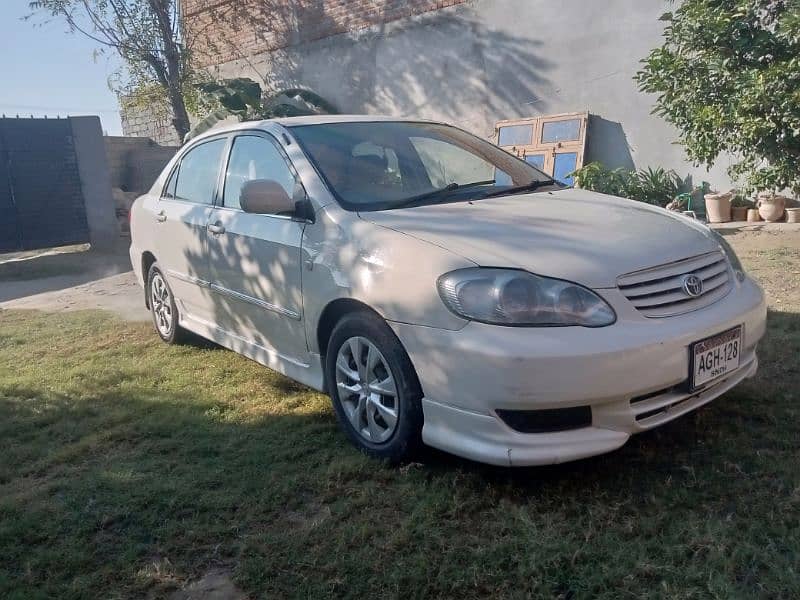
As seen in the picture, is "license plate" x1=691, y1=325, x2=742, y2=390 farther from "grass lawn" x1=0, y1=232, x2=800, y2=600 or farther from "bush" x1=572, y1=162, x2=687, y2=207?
"bush" x1=572, y1=162, x2=687, y2=207

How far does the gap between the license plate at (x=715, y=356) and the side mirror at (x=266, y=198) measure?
2.01 metres

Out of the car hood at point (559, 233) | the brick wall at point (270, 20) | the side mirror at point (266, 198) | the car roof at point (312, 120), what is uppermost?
the brick wall at point (270, 20)

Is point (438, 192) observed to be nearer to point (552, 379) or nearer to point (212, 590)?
point (552, 379)

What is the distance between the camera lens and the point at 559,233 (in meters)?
3.22

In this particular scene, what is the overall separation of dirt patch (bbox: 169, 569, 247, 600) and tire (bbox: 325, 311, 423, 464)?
0.92 m

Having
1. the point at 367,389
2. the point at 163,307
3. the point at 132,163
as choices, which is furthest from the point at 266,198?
the point at 132,163

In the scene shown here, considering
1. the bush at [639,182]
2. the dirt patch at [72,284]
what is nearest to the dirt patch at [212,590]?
the dirt patch at [72,284]

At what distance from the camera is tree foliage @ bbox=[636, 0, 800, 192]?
6488mm

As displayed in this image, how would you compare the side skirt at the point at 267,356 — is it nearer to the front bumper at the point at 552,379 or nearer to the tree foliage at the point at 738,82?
the front bumper at the point at 552,379

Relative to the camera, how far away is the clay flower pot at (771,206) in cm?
877

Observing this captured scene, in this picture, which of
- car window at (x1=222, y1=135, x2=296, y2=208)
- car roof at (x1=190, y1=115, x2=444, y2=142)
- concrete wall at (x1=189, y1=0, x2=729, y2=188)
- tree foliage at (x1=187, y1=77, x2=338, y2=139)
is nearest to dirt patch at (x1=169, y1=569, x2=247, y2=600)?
car window at (x1=222, y1=135, x2=296, y2=208)

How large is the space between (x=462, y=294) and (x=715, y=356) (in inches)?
42.7

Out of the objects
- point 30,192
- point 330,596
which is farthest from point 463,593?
point 30,192

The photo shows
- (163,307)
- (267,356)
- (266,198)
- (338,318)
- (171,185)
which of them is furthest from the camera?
(163,307)
